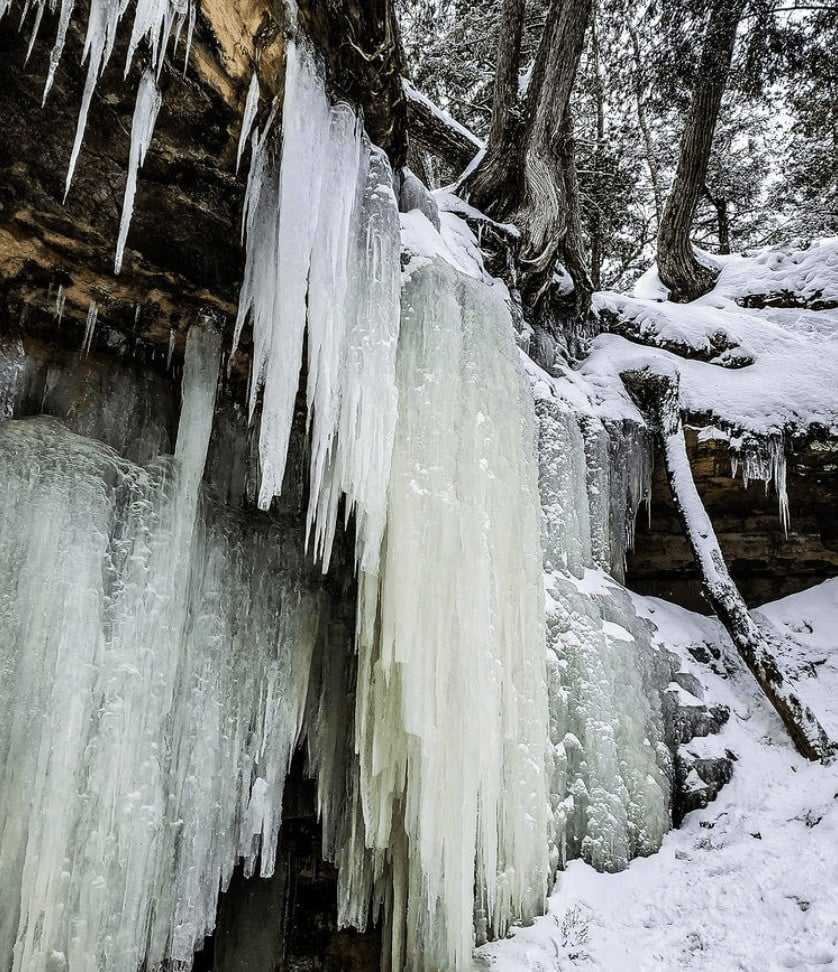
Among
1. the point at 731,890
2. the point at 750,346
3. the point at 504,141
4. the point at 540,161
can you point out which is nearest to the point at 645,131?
the point at 504,141

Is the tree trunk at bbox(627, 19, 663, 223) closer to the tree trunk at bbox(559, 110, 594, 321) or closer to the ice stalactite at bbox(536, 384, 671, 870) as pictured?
the tree trunk at bbox(559, 110, 594, 321)

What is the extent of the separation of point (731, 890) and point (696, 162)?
21.4 feet

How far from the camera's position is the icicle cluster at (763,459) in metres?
6.16

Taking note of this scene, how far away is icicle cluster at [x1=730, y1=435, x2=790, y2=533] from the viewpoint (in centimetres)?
616

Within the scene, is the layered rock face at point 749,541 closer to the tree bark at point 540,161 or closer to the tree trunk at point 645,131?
the tree bark at point 540,161

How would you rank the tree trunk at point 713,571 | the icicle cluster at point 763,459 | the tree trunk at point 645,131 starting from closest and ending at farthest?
the tree trunk at point 713,571
the icicle cluster at point 763,459
the tree trunk at point 645,131

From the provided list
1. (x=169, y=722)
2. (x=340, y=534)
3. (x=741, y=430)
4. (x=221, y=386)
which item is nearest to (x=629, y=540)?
(x=741, y=430)

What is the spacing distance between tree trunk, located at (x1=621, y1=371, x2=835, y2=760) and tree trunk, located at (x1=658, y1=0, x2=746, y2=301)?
201 cm

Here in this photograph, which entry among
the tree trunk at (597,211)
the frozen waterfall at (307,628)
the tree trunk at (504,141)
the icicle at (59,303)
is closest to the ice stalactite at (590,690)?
the frozen waterfall at (307,628)

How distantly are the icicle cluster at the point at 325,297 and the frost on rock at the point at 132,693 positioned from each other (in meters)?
0.88

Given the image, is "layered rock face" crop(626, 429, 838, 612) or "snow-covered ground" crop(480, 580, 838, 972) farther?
"layered rock face" crop(626, 429, 838, 612)

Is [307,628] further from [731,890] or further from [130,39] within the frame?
[130,39]

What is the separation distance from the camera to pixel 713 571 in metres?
5.87

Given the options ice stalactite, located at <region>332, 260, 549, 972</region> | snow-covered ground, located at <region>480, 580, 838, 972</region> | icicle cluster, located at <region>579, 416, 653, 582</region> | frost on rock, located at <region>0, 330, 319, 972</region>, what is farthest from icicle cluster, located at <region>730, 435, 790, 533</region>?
frost on rock, located at <region>0, 330, 319, 972</region>
